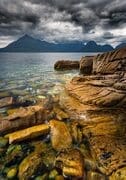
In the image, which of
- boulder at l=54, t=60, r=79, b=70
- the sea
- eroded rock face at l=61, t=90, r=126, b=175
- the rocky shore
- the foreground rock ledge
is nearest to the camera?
the rocky shore

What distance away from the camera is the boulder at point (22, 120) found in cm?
1195

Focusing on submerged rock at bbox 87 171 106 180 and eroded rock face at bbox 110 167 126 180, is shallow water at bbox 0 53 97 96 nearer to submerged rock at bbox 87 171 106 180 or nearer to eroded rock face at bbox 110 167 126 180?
submerged rock at bbox 87 171 106 180

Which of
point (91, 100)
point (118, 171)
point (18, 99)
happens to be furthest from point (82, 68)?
point (118, 171)

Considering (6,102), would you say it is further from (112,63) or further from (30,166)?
(112,63)

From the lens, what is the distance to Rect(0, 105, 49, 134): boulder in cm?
1195

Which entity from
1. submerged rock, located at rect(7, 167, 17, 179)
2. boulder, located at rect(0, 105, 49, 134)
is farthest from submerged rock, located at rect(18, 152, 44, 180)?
boulder, located at rect(0, 105, 49, 134)

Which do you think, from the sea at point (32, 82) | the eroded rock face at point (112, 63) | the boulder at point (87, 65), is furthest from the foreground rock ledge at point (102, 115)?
the boulder at point (87, 65)

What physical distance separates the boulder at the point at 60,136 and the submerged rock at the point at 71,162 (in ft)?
2.24

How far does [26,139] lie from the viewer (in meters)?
10.9

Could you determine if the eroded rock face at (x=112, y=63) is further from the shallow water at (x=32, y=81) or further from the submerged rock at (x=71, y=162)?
the submerged rock at (x=71, y=162)

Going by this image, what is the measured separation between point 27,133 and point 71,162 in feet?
11.2

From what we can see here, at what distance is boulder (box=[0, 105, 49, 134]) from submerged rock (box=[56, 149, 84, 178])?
12.1 ft

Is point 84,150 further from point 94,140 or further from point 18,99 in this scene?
point 18,99

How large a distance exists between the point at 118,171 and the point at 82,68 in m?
30.4
